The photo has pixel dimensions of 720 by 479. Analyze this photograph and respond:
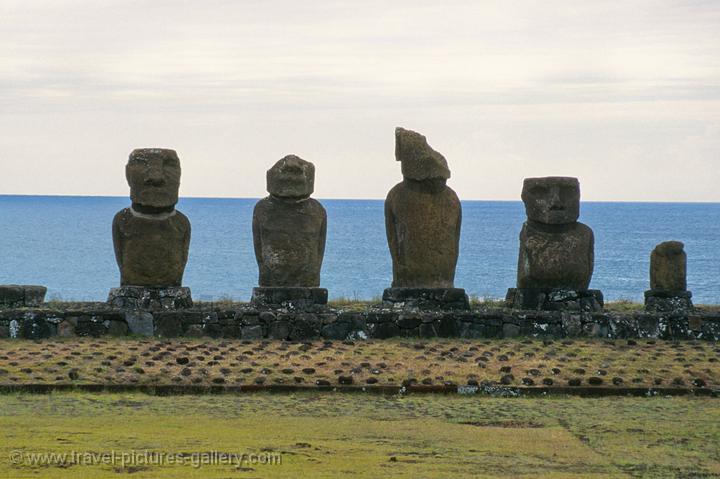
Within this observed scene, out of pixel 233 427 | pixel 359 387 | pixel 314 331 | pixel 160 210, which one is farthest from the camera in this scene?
pixel 160 210

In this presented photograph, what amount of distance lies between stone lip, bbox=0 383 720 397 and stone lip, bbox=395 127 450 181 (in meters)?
5.74

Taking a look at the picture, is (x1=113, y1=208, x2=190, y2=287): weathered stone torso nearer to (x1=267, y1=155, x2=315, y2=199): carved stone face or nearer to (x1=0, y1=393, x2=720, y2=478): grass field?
(x1=267, y1=155, x2=315, y2=199): carved stone face

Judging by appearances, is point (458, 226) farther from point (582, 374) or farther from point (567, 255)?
point (582, 374)

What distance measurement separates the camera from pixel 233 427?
11102mm

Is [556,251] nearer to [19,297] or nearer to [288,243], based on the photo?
[288,243]

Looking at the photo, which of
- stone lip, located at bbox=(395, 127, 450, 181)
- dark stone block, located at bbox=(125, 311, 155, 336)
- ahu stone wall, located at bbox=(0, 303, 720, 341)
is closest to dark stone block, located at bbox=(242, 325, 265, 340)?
ahu stone wall, located at bbox=(0, 303, 720, 341)

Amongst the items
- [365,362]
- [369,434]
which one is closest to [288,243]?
[365,362]

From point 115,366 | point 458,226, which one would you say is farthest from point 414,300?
point 115,366

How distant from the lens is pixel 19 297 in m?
20.2

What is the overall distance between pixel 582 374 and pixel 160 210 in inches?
267

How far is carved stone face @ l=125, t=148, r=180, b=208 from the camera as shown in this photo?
18.5 metres

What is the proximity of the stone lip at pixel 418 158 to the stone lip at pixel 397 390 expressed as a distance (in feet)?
18.8

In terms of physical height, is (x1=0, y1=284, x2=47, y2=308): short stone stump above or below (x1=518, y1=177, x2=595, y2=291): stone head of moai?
below

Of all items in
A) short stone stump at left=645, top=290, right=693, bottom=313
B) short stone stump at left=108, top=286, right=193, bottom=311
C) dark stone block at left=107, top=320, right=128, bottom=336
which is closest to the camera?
dark stone block at left=107, top=320, right=128, bottom=336
